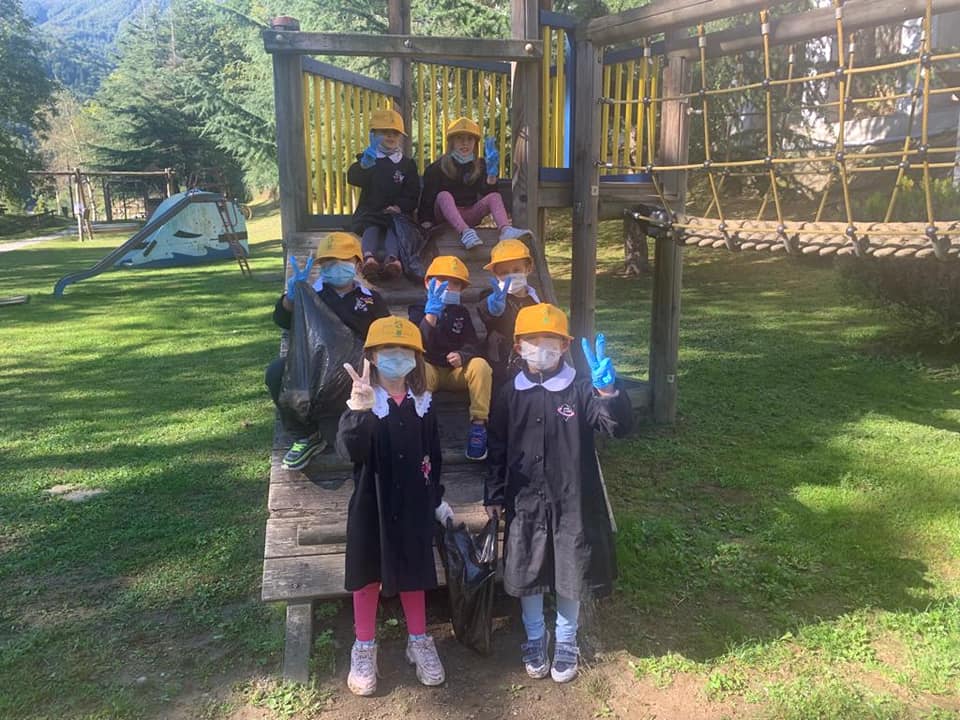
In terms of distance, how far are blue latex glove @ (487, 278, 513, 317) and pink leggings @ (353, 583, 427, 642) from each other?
1.66 metres

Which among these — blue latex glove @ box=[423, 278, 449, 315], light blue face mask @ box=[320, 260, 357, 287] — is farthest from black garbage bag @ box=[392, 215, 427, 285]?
blue latex glove @ box=[423, 278, 449, 315]

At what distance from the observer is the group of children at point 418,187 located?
532 centimetres

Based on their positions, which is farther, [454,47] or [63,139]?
[63,139]

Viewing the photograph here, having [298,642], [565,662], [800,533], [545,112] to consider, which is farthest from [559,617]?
[545,112]

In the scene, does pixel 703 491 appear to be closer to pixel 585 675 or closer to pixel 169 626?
pixel 585 675

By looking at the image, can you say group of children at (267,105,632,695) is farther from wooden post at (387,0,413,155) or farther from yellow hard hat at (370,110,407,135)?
wooden post at (387,0,413,155)

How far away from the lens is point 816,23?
145 inches

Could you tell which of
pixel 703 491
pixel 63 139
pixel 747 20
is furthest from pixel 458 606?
pixel 63 139

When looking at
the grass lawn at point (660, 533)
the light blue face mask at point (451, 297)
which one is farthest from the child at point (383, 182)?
the grass lawn at point (660, 533)

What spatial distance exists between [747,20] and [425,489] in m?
10.7

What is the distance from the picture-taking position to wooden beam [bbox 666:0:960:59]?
10.3 ft

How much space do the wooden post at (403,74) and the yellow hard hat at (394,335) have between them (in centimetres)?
363

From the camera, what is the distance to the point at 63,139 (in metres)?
57.4

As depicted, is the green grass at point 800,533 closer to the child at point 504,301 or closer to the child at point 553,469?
the child at point 553,469
